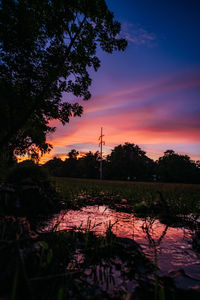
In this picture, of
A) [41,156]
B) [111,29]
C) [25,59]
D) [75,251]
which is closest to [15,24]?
[25,59]

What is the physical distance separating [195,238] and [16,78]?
33.4 ft

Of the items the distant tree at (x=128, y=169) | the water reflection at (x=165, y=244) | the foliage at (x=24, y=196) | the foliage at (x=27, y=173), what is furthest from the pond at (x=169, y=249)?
the distant tree at (x=128, y=169)

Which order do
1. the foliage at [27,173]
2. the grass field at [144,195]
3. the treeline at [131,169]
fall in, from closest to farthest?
the foliage at [27,173], the grass field at [144,195], the treeline at [131,169]

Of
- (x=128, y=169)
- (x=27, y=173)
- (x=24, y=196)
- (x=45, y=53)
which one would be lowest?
(x=24, y=196)

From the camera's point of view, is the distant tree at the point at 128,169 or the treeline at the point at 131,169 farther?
the distant tree at the point at 128,169

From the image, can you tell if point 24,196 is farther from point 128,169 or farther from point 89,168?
point 89,168

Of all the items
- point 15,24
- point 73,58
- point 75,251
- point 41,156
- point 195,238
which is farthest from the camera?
point 41,156

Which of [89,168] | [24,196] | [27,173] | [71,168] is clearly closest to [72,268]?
[24,196]

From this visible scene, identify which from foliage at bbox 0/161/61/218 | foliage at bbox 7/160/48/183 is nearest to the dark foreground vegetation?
foliage at bbox 0/161/61/218

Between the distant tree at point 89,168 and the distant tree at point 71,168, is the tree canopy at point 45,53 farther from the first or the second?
the distant tree at point 71,168

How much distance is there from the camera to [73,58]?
9.13m

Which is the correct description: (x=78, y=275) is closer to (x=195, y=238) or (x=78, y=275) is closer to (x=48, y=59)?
(x=195, y=238)

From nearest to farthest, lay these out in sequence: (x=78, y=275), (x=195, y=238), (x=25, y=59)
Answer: (x=78, y=275)
(x=195, y=238)
(x=25, y=59)

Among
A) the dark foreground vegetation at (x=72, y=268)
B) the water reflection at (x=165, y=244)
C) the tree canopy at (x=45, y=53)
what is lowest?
the water reflection at (x=165, y=244)
